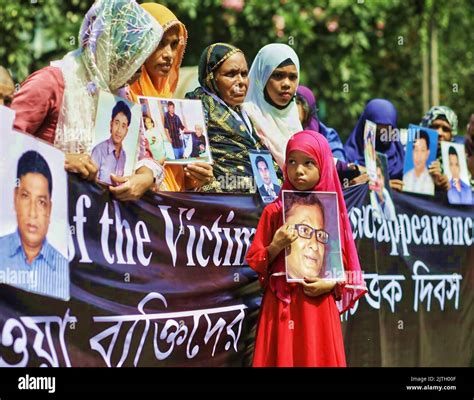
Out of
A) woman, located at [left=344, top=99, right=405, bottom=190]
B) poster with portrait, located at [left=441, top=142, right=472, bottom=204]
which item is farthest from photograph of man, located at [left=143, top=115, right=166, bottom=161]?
poster with portrait, located at [left=441, top=142, right=472, bottom=204]

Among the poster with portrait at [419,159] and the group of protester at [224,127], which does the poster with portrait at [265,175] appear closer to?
the group of protester at [224,127]

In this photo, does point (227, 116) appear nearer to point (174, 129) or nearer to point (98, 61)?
point (174, 129)

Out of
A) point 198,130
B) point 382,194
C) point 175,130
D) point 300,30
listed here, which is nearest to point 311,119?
point 382,194

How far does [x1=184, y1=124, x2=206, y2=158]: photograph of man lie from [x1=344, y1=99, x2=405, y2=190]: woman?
6.68ft

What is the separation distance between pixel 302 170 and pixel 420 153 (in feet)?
7.10

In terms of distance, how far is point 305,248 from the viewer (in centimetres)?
589

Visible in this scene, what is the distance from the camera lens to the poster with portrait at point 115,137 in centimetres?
540

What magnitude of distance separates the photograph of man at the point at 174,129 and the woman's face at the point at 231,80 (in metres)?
0.54

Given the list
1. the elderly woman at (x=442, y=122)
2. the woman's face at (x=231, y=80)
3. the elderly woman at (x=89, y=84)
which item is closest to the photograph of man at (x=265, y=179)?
the woman's face at (x=231, y=80)

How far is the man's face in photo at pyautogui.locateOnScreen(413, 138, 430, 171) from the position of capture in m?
7.86

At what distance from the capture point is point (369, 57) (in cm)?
1597

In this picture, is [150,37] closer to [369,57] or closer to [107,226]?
[107,226]

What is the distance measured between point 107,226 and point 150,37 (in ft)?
3.17
